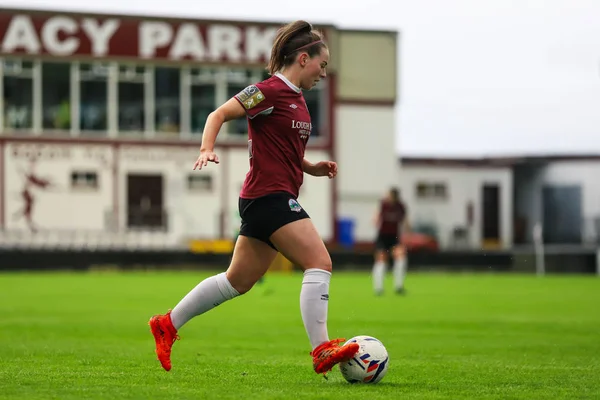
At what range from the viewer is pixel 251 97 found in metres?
7.52

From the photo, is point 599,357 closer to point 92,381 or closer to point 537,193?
point 92,381

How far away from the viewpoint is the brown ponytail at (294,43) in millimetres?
7758

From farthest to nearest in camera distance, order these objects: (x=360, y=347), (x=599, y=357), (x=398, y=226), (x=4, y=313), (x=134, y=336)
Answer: (x=398, y=226) < (x=4, y=313) < (x=134, y=336) < (x=599, y=357) < (x=360, y=347)

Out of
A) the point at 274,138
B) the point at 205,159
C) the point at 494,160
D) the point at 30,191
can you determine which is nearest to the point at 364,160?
the point at 494,160

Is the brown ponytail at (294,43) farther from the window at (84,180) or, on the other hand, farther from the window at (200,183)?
the window at (200,183)

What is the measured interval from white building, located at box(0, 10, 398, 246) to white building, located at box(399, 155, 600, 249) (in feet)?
25.8

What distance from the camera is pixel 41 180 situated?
46.9 metres

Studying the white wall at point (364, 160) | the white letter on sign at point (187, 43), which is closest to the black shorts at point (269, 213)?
the white letter on sign at point (187, 43)

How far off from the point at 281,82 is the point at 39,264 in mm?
32760

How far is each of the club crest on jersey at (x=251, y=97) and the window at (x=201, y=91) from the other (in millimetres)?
41934

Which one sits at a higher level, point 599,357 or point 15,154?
point 15,154

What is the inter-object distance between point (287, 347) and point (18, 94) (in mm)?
37822

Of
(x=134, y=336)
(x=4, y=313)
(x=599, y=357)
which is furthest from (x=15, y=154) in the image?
(x=599, y=357)

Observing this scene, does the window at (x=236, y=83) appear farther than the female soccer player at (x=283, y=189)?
Yes
